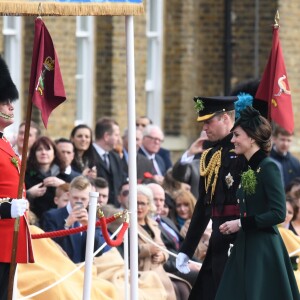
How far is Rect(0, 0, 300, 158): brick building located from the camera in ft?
67.2

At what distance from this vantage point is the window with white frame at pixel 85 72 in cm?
2041

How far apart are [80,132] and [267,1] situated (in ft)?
26.7

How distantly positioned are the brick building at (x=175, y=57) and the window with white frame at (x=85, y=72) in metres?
0.01

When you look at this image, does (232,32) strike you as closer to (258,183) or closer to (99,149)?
(99,149)

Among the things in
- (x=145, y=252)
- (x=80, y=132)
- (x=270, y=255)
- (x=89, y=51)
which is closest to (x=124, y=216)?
(x=270, y=255)

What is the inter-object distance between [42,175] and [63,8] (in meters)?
4.75

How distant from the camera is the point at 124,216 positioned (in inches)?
411

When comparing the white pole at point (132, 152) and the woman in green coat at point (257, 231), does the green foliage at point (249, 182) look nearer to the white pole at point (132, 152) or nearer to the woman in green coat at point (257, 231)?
the woman in green coat at point (257, 231)

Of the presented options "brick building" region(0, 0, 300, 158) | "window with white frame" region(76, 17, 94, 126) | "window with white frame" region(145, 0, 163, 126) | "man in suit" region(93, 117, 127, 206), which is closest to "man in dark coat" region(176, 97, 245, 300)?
"man in suit" region(93, 117, 127, 206)

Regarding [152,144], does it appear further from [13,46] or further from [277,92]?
[277,92]

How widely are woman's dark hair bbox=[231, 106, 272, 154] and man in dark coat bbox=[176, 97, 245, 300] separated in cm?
38

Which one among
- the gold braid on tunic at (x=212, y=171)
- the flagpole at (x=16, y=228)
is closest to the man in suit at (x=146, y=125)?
the gold braid on tunic at (x=212, y=171)

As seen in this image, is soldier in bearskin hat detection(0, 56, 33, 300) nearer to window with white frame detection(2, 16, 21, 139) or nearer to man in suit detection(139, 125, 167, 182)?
man in suit detection(139, 125, 167, 182)

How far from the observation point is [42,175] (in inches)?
570
